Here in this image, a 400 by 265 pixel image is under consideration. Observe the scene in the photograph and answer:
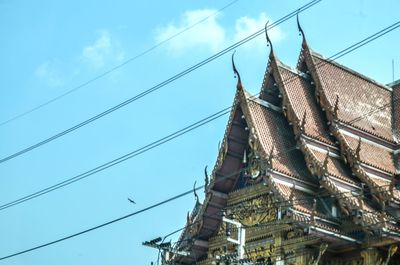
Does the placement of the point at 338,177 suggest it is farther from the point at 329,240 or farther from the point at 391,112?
the point at 391,112

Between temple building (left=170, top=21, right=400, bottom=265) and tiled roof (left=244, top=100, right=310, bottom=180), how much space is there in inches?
1.4

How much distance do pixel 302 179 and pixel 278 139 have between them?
4.60ft

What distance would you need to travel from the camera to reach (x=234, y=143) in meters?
20.9

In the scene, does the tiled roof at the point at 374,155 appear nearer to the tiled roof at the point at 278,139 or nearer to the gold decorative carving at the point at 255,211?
the tiled roof at the point at 278,139

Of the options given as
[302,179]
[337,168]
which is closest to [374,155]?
[337,168]

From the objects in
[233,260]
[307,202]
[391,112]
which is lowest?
[233,260]

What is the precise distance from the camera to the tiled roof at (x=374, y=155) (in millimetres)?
20328

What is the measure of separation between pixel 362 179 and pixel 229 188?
348 centimetres

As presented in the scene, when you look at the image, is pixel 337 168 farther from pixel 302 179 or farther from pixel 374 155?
pixel 374 155

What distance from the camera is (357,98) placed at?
23188 millimetres

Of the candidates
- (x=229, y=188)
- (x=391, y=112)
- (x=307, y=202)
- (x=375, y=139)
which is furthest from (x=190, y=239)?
(x=391, y=112)

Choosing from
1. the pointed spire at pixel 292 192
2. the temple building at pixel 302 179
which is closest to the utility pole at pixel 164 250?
the temple building at pixel 302 179

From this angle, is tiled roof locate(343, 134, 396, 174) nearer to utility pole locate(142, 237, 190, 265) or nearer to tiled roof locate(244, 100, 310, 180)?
tiled roof locate(244, 100, 310, 180)

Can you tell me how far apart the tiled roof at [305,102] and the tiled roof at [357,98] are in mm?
452
